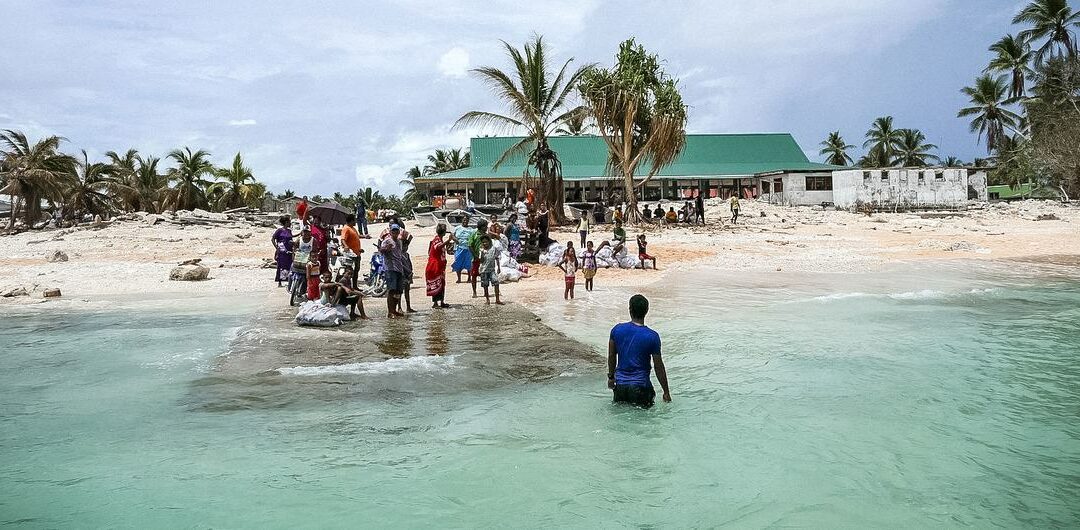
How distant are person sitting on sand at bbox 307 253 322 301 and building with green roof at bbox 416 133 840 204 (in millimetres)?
26576

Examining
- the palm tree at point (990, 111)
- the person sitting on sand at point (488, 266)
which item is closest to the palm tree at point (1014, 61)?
the palm tree at point (990, 111)

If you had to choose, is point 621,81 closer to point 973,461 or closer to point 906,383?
point 906,383

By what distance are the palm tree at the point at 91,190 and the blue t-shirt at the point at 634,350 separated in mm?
35074

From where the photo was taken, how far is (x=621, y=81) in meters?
28.8

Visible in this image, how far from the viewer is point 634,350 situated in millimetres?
5949

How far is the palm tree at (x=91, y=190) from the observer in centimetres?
3472

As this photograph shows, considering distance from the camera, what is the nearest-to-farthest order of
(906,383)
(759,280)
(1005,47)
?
(906,383)
(759,280)
(1005,47)

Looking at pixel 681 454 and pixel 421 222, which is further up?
pixel 421 222

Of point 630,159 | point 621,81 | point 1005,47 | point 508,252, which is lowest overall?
point 508,252

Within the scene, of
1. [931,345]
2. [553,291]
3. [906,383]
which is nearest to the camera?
[906,383]

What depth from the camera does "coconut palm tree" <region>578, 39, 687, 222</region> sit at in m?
28.6

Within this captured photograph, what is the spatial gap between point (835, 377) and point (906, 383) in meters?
0.70

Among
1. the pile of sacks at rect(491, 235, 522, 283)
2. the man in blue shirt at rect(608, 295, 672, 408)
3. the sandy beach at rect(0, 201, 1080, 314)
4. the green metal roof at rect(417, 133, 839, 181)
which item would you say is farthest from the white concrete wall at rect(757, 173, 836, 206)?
the man in blue shirt at rect(608, 295, 672, 408)

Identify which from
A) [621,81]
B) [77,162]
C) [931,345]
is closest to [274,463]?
[931,345]
